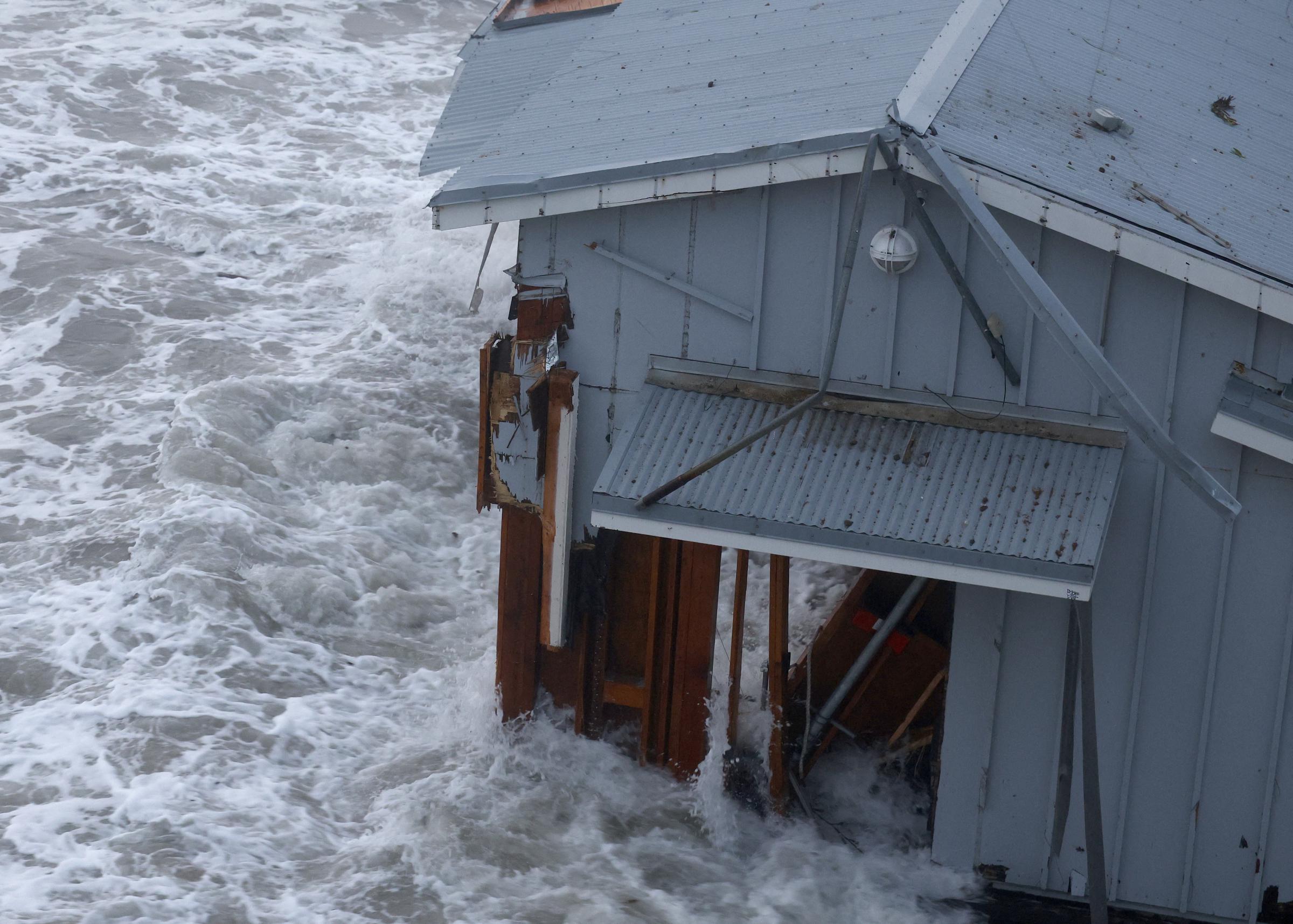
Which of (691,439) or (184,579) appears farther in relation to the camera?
(184,579)

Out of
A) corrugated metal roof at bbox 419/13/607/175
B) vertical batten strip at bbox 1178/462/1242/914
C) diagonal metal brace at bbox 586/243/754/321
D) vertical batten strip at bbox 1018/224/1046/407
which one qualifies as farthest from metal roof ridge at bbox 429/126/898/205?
vertical batten strip at bbox 1178/462/1242/914

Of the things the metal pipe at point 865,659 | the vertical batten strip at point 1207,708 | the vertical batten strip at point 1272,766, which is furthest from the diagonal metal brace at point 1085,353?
the metal pipe at point 865,659

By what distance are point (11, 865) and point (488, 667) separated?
3.35 meters

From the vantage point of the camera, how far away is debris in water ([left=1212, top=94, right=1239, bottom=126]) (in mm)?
7262

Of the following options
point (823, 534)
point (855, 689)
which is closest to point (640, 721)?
point (855, 689)

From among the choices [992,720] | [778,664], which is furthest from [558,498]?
[992,720]

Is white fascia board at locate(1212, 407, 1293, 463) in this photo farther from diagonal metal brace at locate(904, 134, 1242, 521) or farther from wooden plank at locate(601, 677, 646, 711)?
wooden plank at locate(601, 677, 646, 711)

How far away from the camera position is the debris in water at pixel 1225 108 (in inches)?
286

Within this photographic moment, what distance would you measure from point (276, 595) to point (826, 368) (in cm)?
598

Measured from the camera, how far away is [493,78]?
938cm

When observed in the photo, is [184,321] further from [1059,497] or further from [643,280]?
[1059,497]

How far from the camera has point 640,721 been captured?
7.86m

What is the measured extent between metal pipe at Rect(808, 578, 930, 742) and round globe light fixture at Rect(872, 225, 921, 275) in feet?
8.23

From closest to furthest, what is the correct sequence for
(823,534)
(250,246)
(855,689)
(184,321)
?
(823,534), (855,689), (184,321), (250,246)
